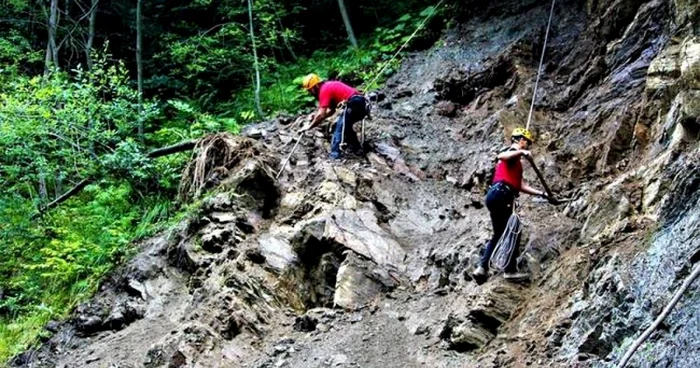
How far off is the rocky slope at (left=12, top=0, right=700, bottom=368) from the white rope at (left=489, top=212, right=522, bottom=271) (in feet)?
0.76

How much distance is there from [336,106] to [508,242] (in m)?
4.74

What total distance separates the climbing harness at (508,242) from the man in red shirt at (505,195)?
0.04 meters

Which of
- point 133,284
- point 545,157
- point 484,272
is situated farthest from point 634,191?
point 133,284

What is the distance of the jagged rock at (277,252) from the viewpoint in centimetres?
869

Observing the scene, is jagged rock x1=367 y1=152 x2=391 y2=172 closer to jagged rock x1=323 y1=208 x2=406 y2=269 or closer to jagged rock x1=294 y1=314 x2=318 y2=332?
jagged rock x1=323 y1=208 x2=406 y2=269

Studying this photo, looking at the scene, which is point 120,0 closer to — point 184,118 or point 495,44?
point 184,118

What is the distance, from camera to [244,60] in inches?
663

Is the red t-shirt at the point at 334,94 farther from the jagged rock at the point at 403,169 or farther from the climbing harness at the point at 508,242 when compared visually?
the climbing harness at the point at 508,242

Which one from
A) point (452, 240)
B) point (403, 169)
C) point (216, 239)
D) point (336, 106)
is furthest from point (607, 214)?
point (336, 106)

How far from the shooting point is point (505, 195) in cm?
709

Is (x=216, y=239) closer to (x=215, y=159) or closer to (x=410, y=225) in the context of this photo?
(x=215, y=159)

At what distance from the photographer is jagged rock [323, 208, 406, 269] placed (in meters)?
8.65

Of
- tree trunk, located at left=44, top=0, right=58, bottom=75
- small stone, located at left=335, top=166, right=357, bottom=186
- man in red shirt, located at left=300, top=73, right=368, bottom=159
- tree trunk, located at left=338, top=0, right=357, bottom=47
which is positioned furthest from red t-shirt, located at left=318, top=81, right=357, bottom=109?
tree trunk, located at left=44, top=0, right=58, bottom=75

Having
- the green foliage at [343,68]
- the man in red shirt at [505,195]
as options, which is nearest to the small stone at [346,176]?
the man in red shirt at [505,195]
